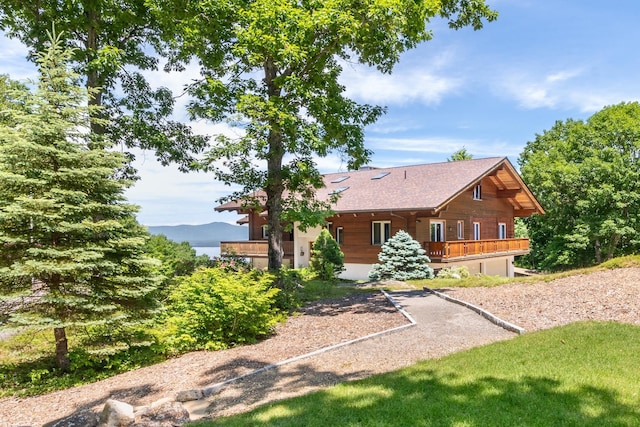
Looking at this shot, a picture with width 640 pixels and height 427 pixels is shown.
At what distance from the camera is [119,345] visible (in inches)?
344

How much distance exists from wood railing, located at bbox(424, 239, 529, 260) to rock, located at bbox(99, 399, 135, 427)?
18.8 m

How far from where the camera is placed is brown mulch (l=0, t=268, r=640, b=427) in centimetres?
695

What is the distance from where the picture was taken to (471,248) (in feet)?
79.0

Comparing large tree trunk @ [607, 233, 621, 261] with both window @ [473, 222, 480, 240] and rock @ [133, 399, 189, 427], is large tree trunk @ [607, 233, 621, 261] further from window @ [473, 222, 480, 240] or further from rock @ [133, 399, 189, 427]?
rock @ [133, 399, 189, 427]

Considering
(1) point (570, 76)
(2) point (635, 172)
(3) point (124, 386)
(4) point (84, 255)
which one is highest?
(1) point (570, 76)

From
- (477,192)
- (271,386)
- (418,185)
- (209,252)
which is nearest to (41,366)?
(271,386)

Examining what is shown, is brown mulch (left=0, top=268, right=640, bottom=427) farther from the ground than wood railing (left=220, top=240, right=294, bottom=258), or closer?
closer

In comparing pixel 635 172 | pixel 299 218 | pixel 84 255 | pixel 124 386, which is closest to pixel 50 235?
pixel 84 255

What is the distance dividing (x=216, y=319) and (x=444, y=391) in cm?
553

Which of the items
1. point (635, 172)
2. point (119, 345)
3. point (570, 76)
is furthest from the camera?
point (635, 172)

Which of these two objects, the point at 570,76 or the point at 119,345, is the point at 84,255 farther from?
the point at 570,76

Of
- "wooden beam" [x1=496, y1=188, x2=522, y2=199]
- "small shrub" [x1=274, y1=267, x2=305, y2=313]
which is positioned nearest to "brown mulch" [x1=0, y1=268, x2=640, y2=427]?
"small shrub" [x1=274, y1=267, x2=305, y2=313]

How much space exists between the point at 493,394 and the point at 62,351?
8271 mm

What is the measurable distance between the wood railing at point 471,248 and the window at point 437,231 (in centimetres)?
166
